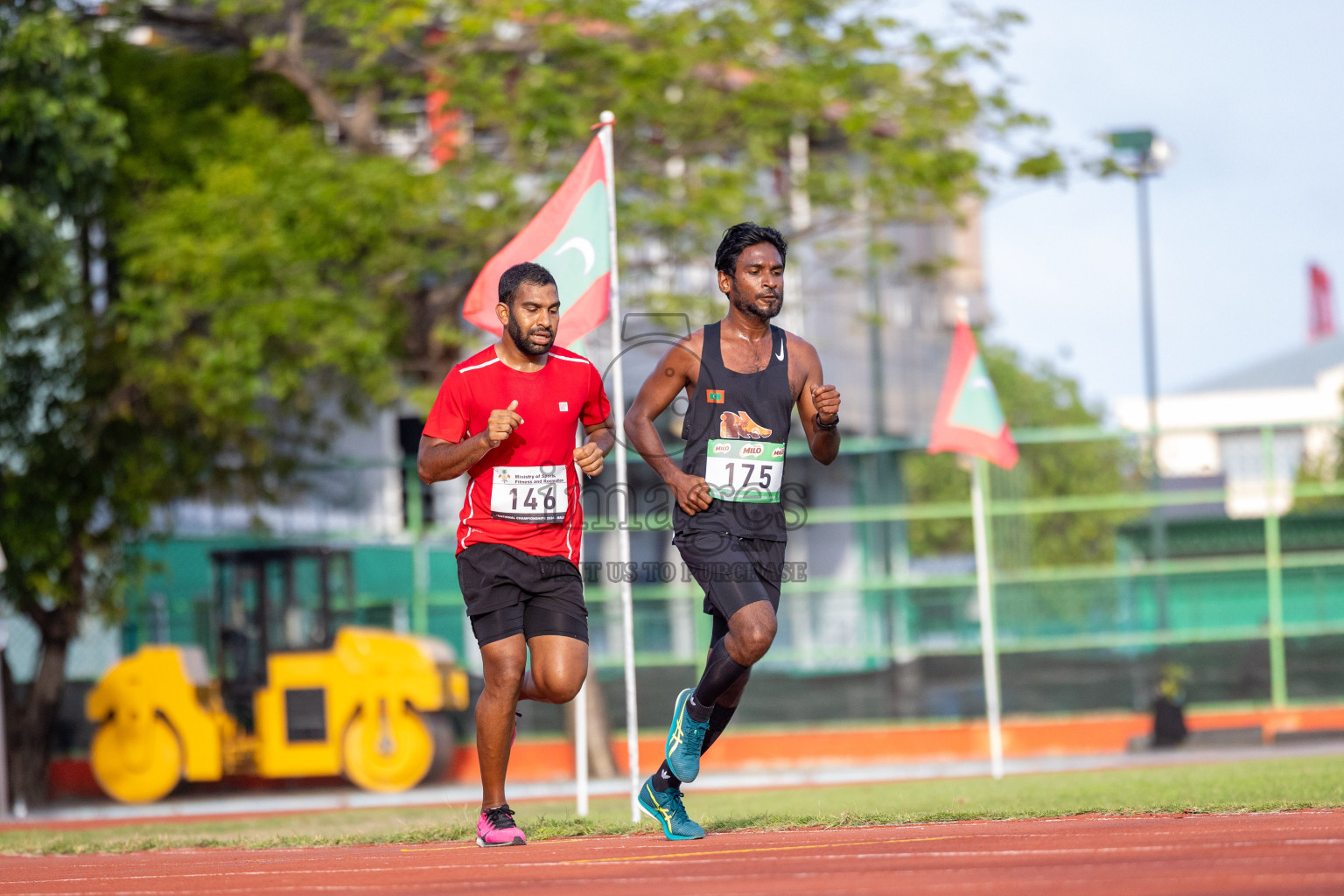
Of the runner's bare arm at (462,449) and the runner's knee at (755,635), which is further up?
the runner's bare arm at (462,449)

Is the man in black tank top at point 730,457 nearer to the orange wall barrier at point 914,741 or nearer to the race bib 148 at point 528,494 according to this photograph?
the race bib 148 at point 528,494

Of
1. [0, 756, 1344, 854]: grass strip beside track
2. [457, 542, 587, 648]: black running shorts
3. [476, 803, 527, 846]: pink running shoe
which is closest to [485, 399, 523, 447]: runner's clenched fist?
[457, 542, 587, 648]: black running shorts

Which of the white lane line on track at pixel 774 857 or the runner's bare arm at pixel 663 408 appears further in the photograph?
the runner's bare arm at pixel 663 408

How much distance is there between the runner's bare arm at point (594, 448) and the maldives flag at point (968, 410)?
7395mm

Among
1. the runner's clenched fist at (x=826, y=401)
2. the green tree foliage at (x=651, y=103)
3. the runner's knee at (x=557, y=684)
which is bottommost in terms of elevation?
the runner's knee at (x=557, y=684)

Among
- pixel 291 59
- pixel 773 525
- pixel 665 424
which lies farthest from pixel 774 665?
pixel 773 525

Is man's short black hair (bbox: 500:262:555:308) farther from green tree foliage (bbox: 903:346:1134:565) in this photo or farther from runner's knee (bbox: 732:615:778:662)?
green tree foliage (bbox: 903:346:1134:565)

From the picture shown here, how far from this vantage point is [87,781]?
59.0 feet

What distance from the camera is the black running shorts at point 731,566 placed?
6637 mm

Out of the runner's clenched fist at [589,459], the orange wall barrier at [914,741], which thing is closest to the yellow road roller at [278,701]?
the orange wall barrier at [914,741]

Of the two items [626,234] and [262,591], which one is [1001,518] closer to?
[626,234]

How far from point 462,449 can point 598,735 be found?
460 inches

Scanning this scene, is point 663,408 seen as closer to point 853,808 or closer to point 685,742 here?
point 685,742

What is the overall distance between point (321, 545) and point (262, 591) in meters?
0.76
